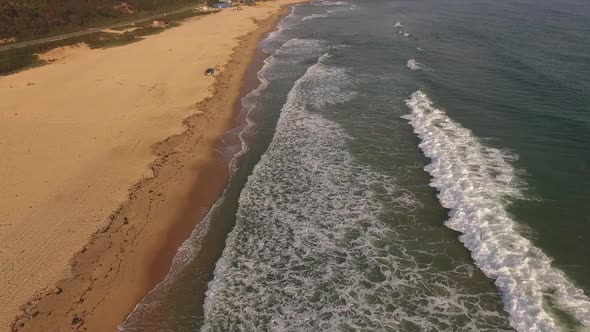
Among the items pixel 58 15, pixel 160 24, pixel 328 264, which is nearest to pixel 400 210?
pixel 328 264

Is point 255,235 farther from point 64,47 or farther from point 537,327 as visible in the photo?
point 64,47

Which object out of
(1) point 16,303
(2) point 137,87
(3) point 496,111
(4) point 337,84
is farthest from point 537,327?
(2) point 137,87

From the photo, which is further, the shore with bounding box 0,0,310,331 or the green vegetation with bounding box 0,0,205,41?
the green vegetation with bounding box 0,0,205,41

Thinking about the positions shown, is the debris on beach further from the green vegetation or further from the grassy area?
the green vegetation

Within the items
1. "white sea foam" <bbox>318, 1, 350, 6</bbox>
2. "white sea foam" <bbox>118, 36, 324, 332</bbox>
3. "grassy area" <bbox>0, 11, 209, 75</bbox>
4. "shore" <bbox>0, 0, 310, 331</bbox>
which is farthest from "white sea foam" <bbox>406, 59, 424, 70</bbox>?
"white sea foam" <bbox>318, 1, 350, 6</bbox>

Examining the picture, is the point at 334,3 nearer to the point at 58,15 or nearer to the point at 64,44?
the point at 58,15

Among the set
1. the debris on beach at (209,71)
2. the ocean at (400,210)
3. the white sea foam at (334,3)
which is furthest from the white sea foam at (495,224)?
the white sea foam at (334,3)
